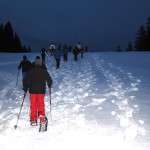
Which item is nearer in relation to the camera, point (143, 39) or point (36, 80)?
point (36, 80)

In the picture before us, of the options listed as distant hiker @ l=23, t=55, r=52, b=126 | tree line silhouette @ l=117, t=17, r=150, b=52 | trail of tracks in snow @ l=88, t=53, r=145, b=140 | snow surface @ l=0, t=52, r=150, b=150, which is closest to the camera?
snow surface @ l=0, t=52, r=150, b=150

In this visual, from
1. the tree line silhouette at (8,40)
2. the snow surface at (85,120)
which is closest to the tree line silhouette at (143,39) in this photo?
the tree line silhouette at (8,40)

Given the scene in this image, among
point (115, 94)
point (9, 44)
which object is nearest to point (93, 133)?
point (115, 94)

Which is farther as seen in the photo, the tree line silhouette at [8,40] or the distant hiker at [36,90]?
the tree line silhouette at [8,40]

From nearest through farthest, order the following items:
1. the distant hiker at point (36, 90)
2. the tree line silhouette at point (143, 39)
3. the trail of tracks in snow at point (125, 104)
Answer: the trail of tracks in snow at point (125, 104) → the distant hiker at point (36, 90) → the tree line silhouette at point (143, 39)

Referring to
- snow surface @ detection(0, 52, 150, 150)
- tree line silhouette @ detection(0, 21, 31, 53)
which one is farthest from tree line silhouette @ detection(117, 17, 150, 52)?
snow surface @ detection(0, 52, 150, 150)

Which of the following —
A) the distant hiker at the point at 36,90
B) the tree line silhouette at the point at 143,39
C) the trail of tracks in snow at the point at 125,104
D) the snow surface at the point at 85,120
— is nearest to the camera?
the snow surface at the point at 85,120

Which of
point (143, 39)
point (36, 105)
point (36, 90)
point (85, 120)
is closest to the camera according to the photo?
point (36, 90)

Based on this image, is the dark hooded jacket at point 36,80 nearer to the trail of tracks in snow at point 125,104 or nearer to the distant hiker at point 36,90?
the distant hiker at point 36,90

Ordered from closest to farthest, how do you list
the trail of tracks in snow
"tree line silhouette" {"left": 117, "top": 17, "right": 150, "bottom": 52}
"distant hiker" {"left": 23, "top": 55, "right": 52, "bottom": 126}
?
the trail of tracks in snow → "distant hiker" {"left": 23, "top": 55, "right": 52, "bottom": 126} → "tree line silhouette" {"left": 117, "top": 17, "right": 150, "bottom": 52}

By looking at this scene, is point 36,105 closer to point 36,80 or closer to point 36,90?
point 36,90

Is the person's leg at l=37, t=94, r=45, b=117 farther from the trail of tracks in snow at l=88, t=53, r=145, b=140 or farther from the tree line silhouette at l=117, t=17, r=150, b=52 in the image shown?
the tree line silhouette at l=117, t=17, r=150, b=52

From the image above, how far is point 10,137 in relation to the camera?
7.68 m

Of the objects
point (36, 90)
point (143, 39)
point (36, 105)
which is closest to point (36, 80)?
point (36, 90)
